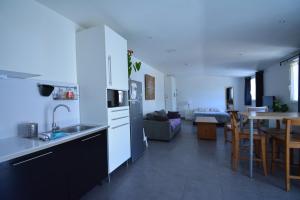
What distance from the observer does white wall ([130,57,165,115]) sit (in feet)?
17.4

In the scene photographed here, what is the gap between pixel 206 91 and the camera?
9.21 meters

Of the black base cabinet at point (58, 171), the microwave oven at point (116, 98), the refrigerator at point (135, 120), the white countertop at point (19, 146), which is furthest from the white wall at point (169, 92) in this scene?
the white countertop at point (19, 146)

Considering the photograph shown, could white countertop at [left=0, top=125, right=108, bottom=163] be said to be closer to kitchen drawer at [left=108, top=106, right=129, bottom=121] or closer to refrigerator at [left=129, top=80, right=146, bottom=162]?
kitchen drawer at [left=108, top=106, right=129, bottom=121]

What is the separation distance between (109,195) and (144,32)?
270cm

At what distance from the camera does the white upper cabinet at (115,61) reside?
98.3 inches

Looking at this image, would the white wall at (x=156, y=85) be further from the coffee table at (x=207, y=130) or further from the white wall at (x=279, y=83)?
the white wall at (x=279, y=83)

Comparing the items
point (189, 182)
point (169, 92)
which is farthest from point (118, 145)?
point (169, 92)

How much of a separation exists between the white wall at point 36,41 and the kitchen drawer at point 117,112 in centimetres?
80

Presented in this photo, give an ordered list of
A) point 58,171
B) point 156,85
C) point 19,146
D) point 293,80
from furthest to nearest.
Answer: point 156,85
point 293,80
point 58,171
point 19,146

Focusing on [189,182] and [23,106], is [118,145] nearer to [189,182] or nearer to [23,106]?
[189,182]

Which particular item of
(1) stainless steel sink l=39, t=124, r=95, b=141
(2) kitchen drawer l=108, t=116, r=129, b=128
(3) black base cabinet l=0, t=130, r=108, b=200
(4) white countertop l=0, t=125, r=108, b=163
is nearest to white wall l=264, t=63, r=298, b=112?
(2) kitchen drawer l=108, t=116, r=129, b=128

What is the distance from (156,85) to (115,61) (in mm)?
4455

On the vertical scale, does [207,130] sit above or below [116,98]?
below

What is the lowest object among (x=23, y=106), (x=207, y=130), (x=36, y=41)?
(x=207, y=130)
